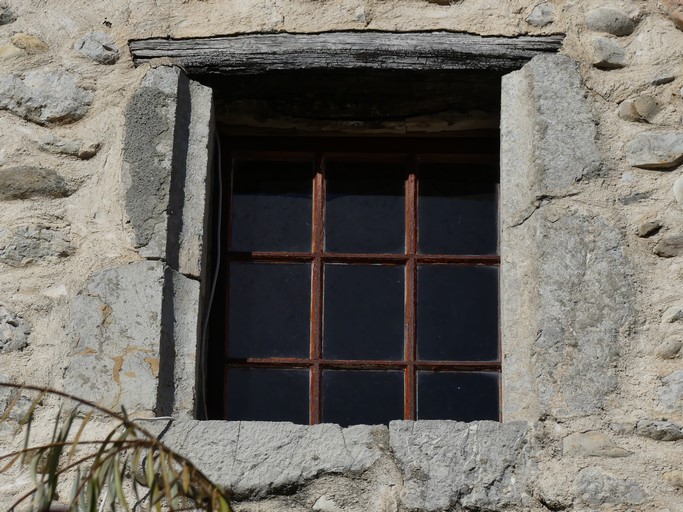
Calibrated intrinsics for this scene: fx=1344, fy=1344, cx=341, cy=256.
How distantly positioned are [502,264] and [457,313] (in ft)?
0.89

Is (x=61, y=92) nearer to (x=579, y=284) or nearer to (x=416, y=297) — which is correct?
(x=416, y=297)

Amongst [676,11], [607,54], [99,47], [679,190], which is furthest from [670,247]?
[99,47]

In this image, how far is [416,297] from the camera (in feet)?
11.6

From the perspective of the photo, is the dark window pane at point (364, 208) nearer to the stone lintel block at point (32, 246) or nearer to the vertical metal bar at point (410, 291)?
the vertical metal bar at point (410, 291)

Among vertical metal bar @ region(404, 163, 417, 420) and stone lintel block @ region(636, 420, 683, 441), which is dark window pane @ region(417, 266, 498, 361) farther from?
stone lintel block @ region(636, 420, 683, 441)

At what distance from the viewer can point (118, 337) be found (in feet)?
10.4

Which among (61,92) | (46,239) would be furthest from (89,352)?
(61,92)

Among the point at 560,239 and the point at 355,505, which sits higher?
the point at 560,239

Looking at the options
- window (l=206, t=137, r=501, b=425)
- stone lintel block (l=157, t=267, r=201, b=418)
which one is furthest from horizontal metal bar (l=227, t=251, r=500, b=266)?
stone lintel block (l=157, t=267, r=201, b=418)

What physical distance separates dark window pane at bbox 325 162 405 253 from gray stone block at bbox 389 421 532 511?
0.68 m

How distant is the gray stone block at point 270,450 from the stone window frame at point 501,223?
0.13m

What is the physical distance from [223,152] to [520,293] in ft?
3.10

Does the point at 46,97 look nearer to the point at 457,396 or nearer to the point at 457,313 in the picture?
the point at 457,313

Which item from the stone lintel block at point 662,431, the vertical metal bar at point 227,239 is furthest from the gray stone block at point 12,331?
the stone lintel block at point 662,431
